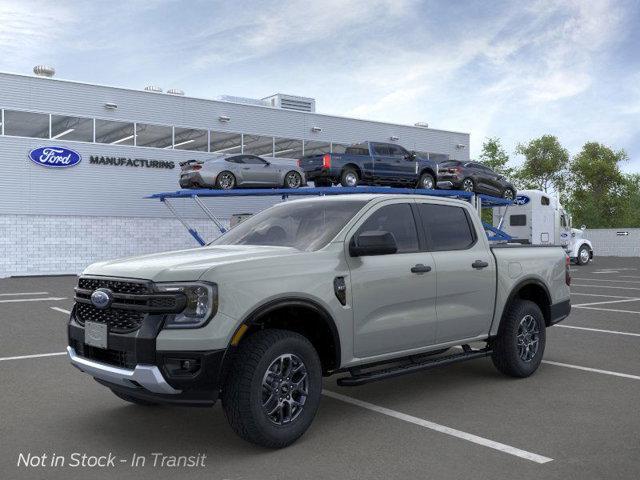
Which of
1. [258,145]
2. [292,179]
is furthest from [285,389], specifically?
[258,145]

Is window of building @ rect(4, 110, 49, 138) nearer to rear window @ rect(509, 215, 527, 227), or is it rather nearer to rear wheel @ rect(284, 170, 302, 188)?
rear wheel @ rect(284, 170, 302, 188)

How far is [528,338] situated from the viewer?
7.00 m

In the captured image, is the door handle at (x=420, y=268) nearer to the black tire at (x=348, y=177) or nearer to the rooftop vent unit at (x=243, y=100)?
the black tire at (x=348, y=177)

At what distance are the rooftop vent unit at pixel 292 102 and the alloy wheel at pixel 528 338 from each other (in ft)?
95.9

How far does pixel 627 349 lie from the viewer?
8.53m

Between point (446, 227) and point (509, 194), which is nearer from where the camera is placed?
point (446, 227)

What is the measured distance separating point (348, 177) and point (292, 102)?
1444 cm

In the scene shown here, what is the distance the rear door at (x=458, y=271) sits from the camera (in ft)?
19.7

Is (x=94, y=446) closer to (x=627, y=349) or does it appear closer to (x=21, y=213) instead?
(x=627, y=349)

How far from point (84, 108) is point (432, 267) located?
25.3m

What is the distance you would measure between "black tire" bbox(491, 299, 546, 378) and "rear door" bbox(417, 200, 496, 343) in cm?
33

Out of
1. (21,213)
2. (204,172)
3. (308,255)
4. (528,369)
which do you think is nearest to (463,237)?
(528,369)

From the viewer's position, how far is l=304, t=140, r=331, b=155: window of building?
34344 mm

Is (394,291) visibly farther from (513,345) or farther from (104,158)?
(104,158)
